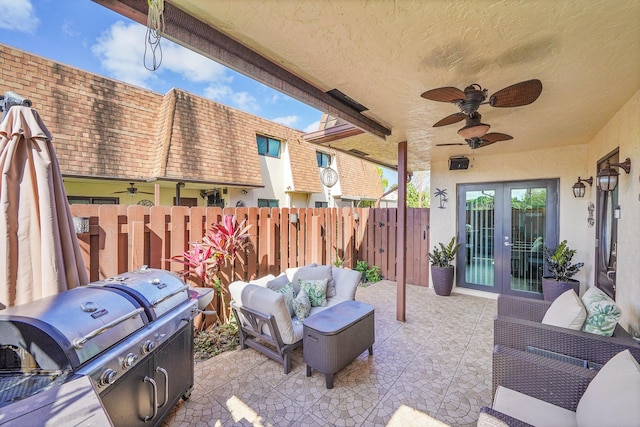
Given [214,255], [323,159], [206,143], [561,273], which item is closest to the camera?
[214,255]

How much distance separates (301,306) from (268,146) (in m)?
7.89

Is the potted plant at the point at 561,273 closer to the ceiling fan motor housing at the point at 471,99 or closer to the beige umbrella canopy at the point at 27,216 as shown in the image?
the ceiling fan motor housing at the point at 471,99

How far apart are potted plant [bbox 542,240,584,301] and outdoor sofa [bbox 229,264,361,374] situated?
3192mm

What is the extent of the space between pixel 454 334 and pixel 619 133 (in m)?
3.01

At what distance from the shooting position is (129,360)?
58.7 inches

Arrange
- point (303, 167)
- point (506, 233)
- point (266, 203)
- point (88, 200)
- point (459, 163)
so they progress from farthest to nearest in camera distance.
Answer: point (303, 167) < point (266, 203) < point (88, 200) < point (459, 163) < point (506, 233)

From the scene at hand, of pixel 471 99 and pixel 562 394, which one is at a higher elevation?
pixel 471 99

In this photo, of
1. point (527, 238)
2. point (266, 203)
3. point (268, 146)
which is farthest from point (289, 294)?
point (268, 146)

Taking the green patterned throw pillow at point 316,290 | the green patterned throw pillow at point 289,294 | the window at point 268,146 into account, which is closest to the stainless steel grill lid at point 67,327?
the green patterned throw pillow at point 289,294

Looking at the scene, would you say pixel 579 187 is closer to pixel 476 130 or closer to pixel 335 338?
pixel 476 130

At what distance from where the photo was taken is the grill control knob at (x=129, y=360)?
4.80 ft

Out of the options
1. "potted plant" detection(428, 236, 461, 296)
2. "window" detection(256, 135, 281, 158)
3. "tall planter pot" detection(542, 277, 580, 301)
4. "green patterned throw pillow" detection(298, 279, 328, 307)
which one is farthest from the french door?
"window" detection(256, 135, 281, 158)

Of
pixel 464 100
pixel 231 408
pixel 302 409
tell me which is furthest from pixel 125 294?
pixel 464 100

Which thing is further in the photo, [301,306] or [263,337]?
[301,306]
